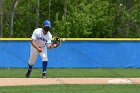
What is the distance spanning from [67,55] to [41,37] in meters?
6.68

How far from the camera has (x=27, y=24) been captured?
4025 cm

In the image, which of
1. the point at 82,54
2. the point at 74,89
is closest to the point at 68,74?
the point at 82,54

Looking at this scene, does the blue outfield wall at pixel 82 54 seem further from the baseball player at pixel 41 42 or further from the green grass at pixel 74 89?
the green grass at pixel 74 89

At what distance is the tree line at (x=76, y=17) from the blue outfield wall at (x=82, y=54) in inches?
543

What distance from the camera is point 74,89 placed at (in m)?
11.0

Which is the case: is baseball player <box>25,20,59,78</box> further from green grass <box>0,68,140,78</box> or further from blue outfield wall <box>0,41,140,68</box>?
blue outfield wall <box>0,41,140,68</box>

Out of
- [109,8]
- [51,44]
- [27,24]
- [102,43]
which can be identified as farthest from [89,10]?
[51,44]

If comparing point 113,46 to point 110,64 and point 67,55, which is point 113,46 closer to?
point 110,64

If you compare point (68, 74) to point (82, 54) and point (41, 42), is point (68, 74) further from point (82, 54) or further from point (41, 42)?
point (82, 54)

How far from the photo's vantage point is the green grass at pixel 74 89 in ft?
34.8

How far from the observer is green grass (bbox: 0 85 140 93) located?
10609mm

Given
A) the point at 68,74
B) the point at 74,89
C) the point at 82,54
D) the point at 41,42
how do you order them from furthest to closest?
the point at 82,54 < the point at 68,74 < the point at 41,42 < the point at 74,89

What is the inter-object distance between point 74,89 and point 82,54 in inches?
376

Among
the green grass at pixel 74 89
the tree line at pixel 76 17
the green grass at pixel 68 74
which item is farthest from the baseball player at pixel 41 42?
the tree line at pixel 76 17
